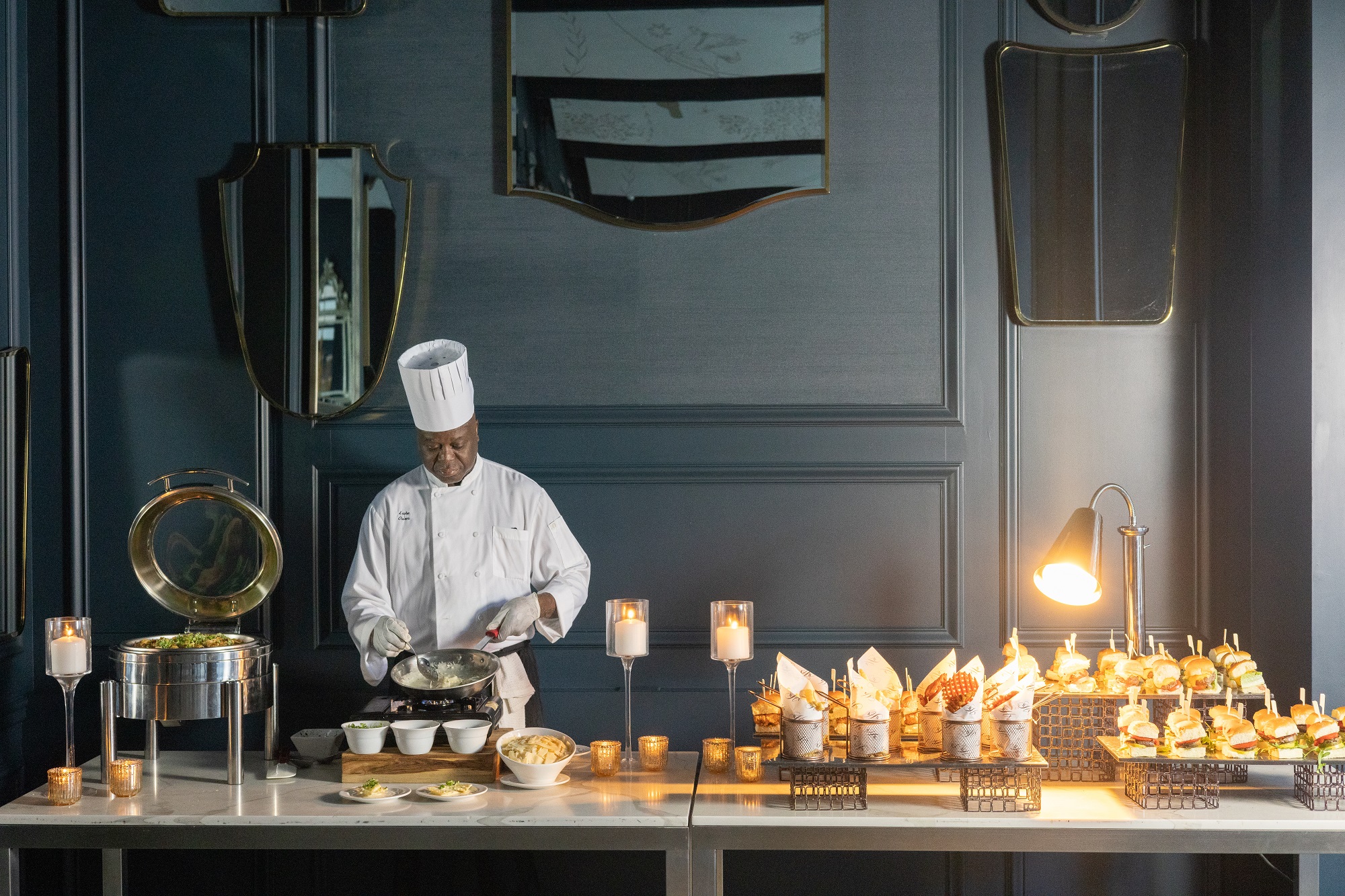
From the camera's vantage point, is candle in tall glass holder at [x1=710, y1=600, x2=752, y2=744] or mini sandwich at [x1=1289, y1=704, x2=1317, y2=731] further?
candle in tall glass holder at [x1=710, y1=600, x2=752, y2=744]

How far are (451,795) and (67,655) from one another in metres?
0.98

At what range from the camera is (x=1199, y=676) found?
2.60 meters

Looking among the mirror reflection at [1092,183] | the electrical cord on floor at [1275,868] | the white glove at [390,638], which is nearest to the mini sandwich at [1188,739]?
the electrical cord on floor at [1275,868]

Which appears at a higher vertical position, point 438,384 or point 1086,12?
point 1086,12

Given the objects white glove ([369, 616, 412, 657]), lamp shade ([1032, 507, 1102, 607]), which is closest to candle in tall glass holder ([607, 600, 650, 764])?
white glove ([369, 616, 412, 657])

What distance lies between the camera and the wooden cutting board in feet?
8.14

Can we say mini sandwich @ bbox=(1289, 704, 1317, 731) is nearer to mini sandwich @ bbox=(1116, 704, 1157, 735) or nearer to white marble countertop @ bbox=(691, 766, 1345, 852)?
white marble countertop @ bbox=(691, 766, 1345, 852)

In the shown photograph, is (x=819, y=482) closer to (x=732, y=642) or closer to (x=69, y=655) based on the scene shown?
(x=732, y=642)

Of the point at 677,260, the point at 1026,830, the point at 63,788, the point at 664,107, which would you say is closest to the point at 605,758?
the point at 1026,830

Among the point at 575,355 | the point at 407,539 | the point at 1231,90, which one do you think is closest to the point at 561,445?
the point at 575,355

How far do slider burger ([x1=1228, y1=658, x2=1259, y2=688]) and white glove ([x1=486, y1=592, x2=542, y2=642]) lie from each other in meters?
1.72

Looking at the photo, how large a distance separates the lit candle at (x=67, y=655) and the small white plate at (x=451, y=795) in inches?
34.1

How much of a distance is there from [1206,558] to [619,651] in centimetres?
192

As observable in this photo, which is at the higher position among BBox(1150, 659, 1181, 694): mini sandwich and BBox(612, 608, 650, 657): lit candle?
BBox(612, 608, 650, 657): lit candle
